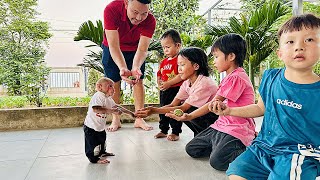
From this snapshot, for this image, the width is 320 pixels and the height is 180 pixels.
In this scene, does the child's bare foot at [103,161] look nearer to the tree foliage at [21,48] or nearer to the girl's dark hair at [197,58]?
the girl's dark hair at [197,58]

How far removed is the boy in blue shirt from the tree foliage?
3.29m

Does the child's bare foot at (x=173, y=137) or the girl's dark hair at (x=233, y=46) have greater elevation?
the girl's dark hair at (x=233, y=46)

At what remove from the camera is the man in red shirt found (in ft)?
7.00

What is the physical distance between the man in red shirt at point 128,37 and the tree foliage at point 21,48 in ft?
5.21

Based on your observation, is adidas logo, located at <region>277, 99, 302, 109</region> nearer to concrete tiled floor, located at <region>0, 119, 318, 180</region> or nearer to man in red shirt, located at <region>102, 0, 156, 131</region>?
concrete tiled floor, located at <region>0, 119, 318, 180</region>

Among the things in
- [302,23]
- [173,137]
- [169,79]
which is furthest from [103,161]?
[302,23]

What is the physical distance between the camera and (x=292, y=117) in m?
1.09

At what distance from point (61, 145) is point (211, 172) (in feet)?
4.28

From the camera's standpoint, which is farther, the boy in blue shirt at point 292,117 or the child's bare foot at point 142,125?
the child's bare foot at point 142,125

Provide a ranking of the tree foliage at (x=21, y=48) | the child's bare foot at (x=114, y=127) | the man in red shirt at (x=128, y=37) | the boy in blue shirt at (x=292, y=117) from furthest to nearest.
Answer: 1. the tree foliage at (x=21, y=48)
2. the child's bare foot at (x=114, y=127)
3. the man in red shirt at (x=128, y=37)
4. the boy in blue shirt at (x=292, y=117)

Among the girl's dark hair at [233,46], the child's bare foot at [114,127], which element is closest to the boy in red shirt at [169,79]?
the child's bare foot at [114,127]

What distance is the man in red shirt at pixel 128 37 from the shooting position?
2.13 metres

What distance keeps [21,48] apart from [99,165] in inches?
115

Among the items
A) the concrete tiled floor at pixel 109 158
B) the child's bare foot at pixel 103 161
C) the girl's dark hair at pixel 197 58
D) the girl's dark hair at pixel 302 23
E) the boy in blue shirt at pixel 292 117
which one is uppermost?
the girl's dark hair at pixel 302 23
